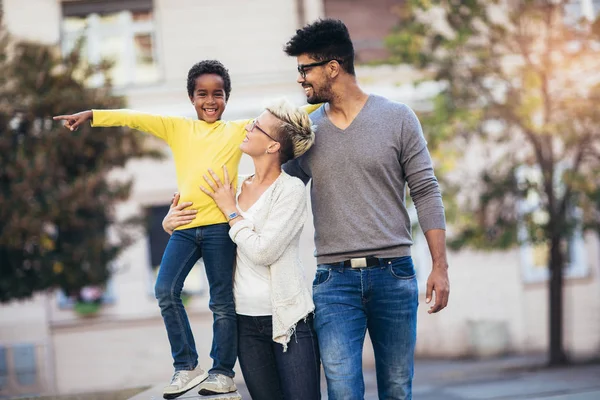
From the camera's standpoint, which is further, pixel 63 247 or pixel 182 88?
pixel 182 88

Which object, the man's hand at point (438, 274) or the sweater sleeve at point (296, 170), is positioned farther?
the sweater sleeve at point (296, 170)

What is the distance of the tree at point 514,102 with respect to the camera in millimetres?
12281

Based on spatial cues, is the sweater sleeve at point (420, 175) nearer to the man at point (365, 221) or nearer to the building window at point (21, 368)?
the man at point (365, 221)

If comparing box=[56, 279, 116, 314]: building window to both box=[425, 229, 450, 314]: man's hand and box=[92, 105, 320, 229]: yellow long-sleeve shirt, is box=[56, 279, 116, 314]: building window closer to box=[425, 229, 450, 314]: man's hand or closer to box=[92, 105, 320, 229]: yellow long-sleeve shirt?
box=[92, 105, 320, 229]: yellow long-sleeve shirt

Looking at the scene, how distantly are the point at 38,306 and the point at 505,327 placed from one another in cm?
808

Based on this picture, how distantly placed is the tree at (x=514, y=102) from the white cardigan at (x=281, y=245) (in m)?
8.30

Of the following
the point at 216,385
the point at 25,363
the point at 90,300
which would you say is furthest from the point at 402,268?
the point at 25,363

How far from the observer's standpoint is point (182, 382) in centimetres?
407

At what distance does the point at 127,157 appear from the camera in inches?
434

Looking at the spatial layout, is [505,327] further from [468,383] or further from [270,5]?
[270,5]

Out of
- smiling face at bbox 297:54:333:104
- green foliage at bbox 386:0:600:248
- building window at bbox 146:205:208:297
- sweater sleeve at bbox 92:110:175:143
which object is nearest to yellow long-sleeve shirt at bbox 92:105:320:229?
sweater sleeve at bbox 92:110:175:143

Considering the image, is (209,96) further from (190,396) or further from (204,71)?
(190,396)

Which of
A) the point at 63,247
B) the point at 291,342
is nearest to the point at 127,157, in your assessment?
the point at 63,247

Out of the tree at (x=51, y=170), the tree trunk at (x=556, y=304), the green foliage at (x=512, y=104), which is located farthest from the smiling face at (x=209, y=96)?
the tree trunk at (x=556, y=304)
